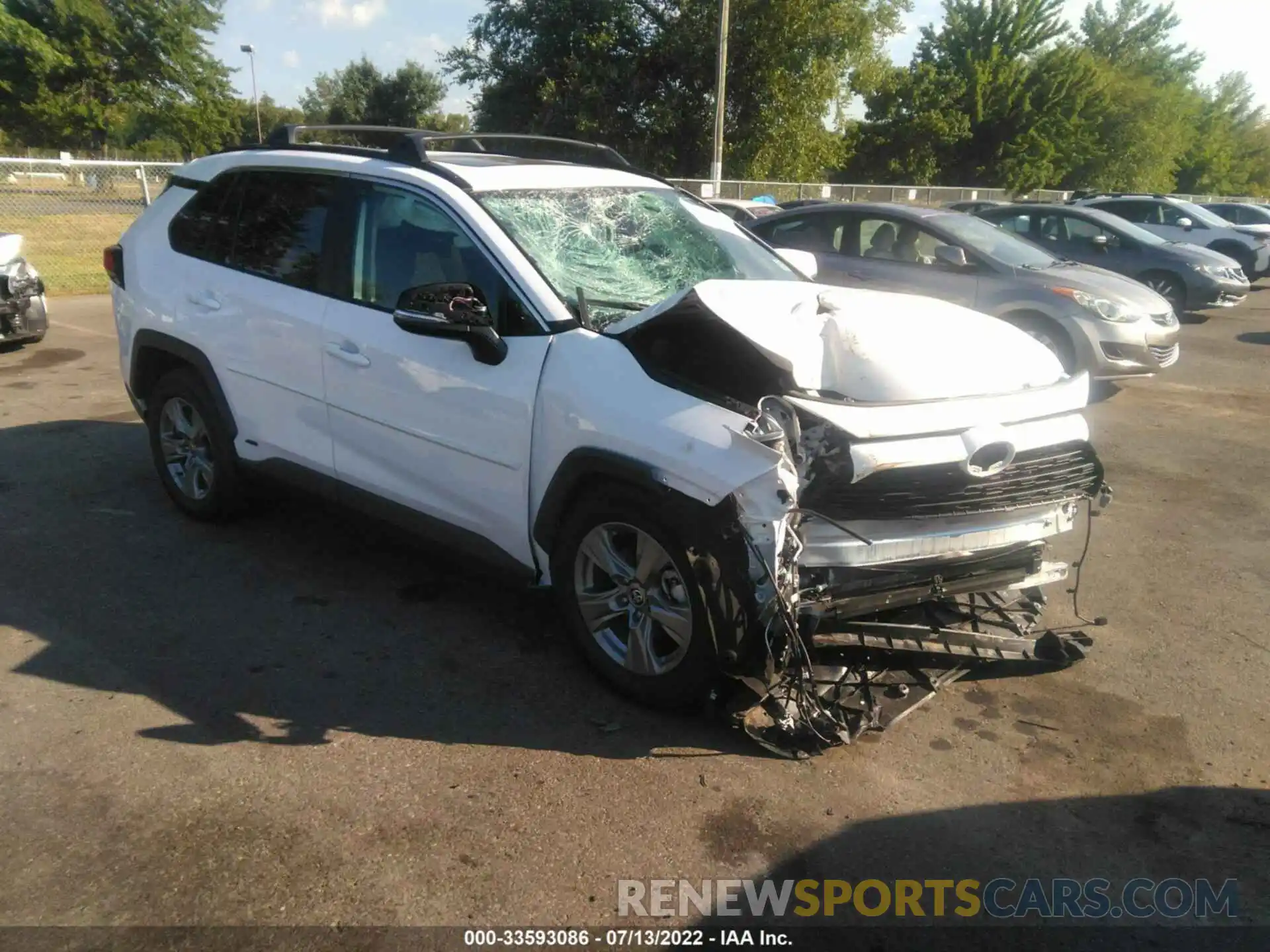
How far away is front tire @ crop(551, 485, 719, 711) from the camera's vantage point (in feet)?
11.2

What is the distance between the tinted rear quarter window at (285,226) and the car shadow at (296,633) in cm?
112

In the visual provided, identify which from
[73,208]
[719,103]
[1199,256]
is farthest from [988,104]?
[73,208]

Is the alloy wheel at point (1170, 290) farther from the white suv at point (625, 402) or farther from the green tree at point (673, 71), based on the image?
the green tree at point (673, 71)

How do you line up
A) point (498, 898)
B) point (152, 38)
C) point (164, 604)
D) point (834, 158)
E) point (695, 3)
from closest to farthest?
point (498, 898) < point (164, 604) < point (695, 3) < point (834, 158) < point (152, 38)

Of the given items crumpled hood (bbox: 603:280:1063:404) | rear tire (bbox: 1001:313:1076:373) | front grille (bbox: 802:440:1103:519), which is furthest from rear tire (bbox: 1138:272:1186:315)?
front grille (bbox: 802:440:1103:519)

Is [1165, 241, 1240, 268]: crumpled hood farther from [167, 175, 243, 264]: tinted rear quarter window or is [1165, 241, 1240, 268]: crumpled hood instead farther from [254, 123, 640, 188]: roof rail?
[167, 175, 243, 264]: tinted rear quarter window

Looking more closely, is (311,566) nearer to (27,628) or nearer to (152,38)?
(27,628)

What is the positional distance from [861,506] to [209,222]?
12.3 ft

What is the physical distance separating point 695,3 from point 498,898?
34.8 meters

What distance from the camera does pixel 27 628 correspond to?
428 centimetres

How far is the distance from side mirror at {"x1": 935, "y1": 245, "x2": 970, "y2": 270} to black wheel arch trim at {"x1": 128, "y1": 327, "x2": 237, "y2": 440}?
6.42 metres

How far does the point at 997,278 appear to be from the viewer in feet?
29.6

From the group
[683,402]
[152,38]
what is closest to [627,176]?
[683,402]

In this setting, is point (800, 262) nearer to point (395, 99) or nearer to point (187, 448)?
point (187, 448)
